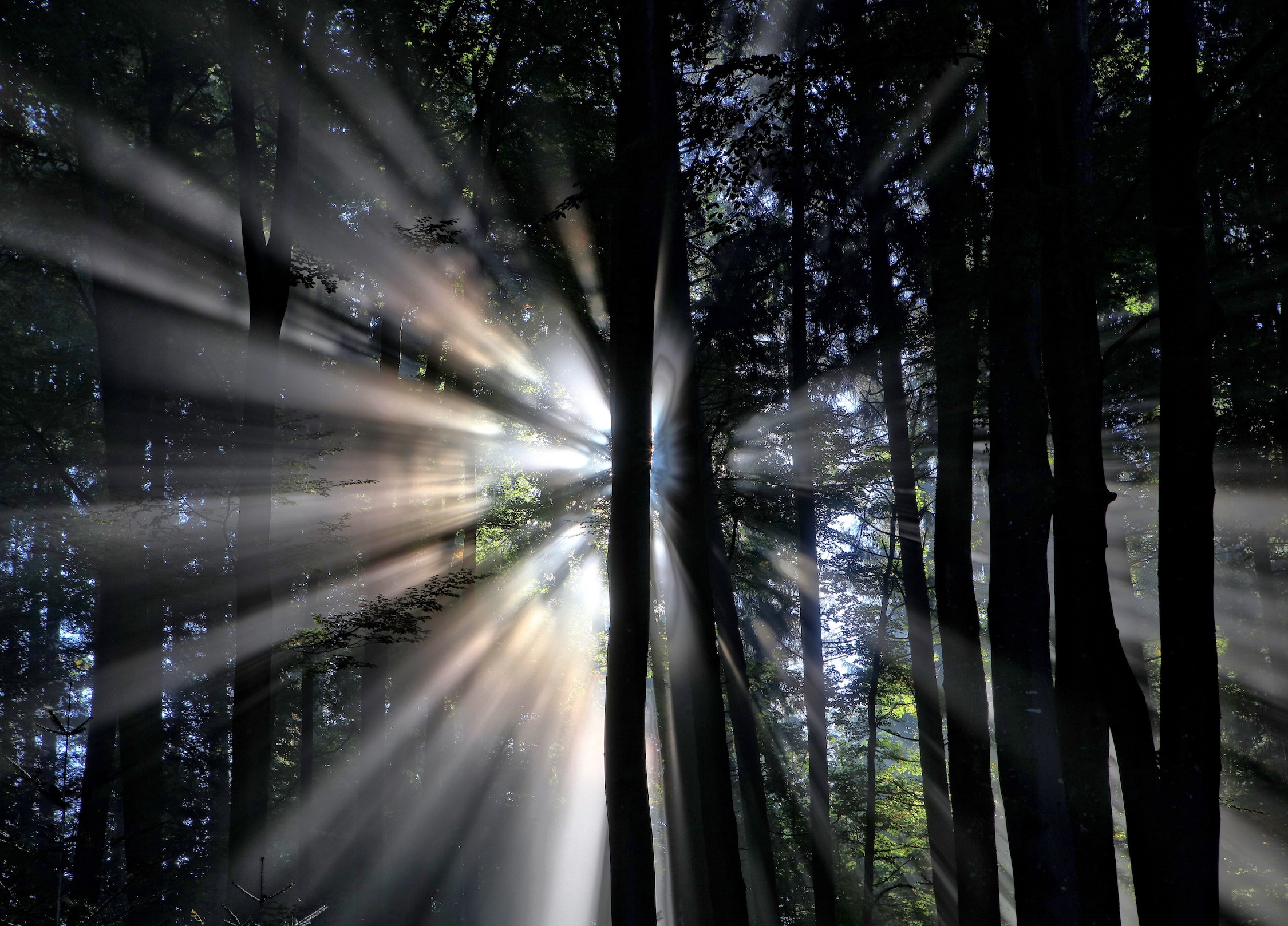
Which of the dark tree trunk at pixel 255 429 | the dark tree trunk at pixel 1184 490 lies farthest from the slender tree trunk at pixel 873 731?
the dark tree trunk at pixel 255 429

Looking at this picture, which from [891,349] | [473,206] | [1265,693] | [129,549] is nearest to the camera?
[129,549]

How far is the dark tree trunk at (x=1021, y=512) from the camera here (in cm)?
503

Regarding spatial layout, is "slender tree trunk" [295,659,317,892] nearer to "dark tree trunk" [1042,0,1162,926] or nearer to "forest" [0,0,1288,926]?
"forest" [0,0,1288,926]

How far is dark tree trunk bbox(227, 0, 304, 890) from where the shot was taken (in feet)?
20.8

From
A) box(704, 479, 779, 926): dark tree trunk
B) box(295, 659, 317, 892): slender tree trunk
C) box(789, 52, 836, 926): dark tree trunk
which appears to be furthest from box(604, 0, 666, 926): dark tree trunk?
box(295, 659, 317, 892): slender tree trunk

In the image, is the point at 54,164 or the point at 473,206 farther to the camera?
the point at 473,206

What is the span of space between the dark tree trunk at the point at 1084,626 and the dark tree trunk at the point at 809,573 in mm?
4313

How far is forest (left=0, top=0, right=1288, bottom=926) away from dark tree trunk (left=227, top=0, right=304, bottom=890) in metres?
0.05

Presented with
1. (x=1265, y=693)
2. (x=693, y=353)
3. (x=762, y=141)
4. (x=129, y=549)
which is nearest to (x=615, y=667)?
(x=693, y=353)

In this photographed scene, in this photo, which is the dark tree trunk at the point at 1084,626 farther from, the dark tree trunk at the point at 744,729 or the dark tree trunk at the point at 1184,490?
the dark tree trunk at the point at 744,729

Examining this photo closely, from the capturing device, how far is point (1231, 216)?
379 inches

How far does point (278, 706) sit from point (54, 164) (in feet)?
44.1

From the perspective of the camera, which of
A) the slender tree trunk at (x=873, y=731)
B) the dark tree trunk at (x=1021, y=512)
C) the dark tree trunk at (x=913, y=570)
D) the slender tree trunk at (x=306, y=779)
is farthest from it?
the slender tree trunk at (x=306, y=779)

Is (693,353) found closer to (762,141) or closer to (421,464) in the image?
(762,141)
